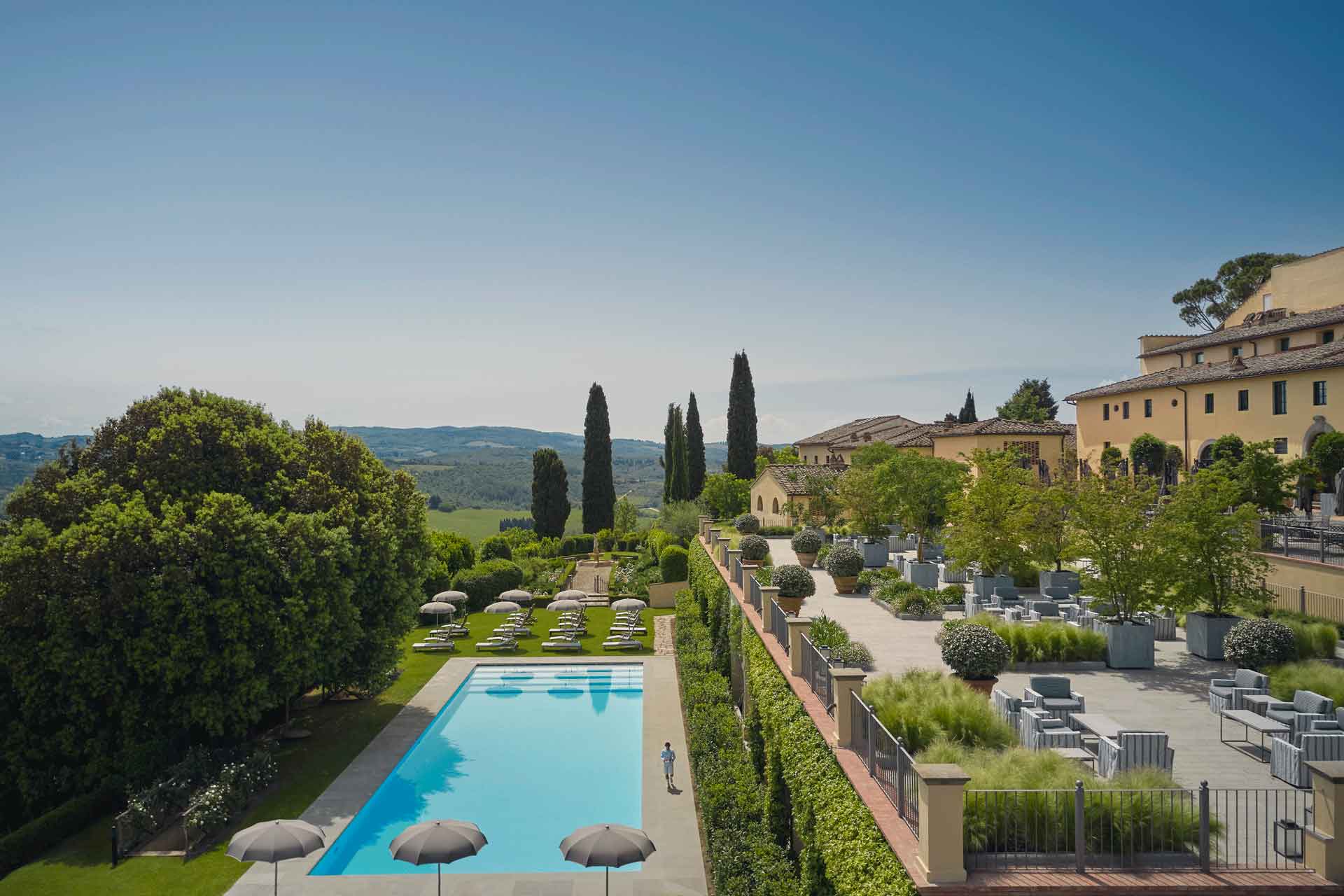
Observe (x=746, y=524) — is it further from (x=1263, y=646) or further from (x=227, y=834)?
(x=227, y=834)

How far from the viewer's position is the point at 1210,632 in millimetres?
16812

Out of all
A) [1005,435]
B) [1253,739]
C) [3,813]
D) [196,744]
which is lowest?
[3,813]

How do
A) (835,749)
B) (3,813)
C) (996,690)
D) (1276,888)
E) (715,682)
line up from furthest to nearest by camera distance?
(715,682) < (3,813) < (996,690) < (835,749) < (1276,888)

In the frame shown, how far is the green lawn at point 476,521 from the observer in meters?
141

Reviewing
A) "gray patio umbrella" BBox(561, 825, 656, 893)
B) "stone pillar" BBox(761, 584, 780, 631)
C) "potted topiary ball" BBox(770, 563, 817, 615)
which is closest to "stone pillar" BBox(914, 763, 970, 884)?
"gray patio umbrella" BBox(561, 825, 656, 893)

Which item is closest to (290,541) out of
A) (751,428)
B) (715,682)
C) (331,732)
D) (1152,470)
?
(331,732)

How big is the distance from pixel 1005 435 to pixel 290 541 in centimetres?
4612

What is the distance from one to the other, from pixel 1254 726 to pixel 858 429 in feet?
213

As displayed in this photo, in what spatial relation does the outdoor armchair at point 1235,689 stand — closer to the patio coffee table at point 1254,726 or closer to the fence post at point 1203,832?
the patio coffee table at point 1254,726

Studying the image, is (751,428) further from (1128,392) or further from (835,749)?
(835,749)

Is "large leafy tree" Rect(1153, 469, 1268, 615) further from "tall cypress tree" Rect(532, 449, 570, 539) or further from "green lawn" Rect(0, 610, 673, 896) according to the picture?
"tall cypress tree" Rect(532, 449, 570, 539)

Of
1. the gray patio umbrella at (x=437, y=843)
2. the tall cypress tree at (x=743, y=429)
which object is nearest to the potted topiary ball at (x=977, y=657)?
the gray patio umbrella at (x=437, y=843)

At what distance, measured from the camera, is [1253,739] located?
11.9 m

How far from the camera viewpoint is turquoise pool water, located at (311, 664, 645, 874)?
57.0ft
